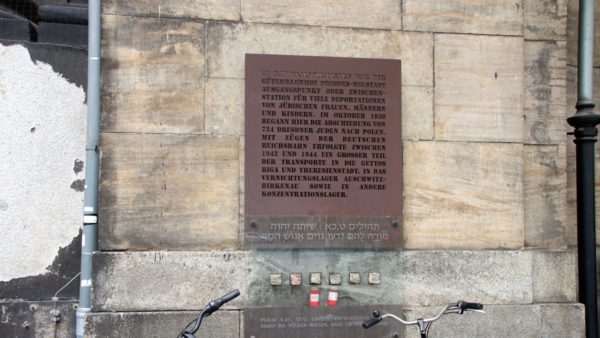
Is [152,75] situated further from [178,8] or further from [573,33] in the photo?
[573,33]

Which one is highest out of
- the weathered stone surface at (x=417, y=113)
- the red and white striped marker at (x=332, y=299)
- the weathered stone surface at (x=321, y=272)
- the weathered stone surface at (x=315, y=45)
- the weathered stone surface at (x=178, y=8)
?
the weathered stone surface at (x=178, y=8)

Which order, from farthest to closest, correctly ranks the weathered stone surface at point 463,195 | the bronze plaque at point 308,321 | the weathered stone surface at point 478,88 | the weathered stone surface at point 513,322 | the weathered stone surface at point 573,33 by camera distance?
the weathered stone surface at point 573,33 < the weathered stone surface at point 478,88 < the weathered stone surface at point 463,195 < the weathered stone surface at point 513,322 < the bronze plaque at point 308,321

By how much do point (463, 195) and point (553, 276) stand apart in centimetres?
124

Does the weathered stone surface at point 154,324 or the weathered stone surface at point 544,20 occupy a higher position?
the weathered stone surface at point 544,20

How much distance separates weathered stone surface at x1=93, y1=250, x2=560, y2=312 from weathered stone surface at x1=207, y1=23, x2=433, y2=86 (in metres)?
1.76

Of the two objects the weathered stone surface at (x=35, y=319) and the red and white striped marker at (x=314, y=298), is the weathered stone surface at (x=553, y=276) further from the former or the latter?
the weathered stone surface at (x=35, y=319)

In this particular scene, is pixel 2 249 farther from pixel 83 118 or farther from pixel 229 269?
pixel 229 269

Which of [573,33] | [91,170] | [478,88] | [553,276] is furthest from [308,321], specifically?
[573,33]

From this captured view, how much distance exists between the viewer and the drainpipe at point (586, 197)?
241 inches

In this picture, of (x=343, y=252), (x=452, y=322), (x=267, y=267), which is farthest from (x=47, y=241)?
(x=452, y=322)

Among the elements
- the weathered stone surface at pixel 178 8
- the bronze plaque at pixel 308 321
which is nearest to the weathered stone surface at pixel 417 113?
the bronze plaque at pixel 308 321

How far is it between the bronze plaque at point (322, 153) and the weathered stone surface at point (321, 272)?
200 millimetres

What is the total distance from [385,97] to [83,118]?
10.9 feet

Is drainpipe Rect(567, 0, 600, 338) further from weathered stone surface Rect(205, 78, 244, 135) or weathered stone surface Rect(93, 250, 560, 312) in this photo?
weathered stone surface Rect(205, 78, 244, 135)
